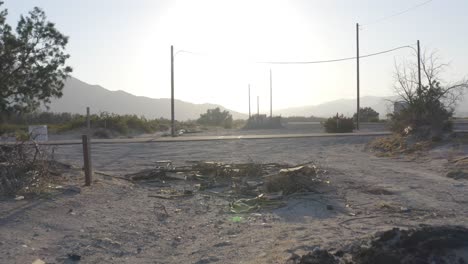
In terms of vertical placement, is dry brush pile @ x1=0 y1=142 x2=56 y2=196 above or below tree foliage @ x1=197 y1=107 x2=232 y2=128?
below

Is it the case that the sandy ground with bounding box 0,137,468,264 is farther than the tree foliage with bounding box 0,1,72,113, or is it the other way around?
the tree foliage with bounding box 0,1,72,113

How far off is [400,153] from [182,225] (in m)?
14.5

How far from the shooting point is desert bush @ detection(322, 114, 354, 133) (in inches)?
1767

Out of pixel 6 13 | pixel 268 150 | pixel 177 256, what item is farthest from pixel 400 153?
pixel 6 13

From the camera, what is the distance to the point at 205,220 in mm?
10594

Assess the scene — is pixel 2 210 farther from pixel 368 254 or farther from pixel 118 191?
pixel 368 254

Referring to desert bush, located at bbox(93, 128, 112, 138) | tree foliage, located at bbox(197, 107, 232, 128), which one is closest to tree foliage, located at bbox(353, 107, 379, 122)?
tree foliage, located at bbox(197, 107, 232, 128)

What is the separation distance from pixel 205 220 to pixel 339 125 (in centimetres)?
3556

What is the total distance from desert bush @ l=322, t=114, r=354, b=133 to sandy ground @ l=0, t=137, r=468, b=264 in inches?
1117

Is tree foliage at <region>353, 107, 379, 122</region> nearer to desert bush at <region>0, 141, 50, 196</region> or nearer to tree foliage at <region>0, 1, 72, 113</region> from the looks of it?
tree foliage at <region>0, 1, 72, 113</region>

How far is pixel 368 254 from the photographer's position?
6.04 m

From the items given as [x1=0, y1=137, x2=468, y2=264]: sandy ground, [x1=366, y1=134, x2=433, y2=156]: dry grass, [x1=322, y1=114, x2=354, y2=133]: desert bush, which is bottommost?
[x1=0, y1=137, x2=468, y2=264]: sandy ground

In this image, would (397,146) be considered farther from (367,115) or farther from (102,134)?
(367,115)

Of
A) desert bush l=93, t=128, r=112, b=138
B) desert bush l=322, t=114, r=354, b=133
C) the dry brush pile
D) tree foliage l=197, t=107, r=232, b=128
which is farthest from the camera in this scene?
tree foliage l=197, t=107, r=232, b=128
